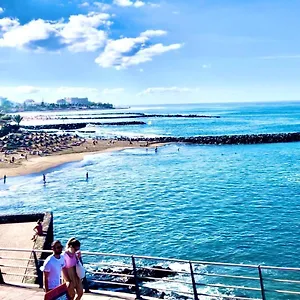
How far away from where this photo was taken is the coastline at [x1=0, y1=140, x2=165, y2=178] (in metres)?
52.8

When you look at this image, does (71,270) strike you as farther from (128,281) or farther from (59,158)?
(59,158)

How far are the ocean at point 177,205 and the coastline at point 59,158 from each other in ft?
8.74

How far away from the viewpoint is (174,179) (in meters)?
46.5

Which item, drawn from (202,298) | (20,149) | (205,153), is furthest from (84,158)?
(202,298)

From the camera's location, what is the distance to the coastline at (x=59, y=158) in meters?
52.8

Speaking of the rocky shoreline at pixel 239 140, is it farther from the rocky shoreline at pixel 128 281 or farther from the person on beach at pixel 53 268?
the person on beach at pixel 53 268

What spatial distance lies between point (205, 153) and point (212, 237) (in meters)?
45.6

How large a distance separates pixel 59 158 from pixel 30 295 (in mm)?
54509

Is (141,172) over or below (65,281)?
below

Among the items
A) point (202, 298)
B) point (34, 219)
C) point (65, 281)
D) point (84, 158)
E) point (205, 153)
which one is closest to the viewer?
point (65, 281)

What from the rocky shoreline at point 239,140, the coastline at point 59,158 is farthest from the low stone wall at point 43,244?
the rocky shoreline at point 239,140

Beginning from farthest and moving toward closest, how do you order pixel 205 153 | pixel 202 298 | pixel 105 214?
pixel 205 153, pixel 105 214, pixel 202 298

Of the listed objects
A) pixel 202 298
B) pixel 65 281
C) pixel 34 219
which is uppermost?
pixel 65 281

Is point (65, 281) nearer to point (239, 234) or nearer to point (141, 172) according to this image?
point (239, 234)
